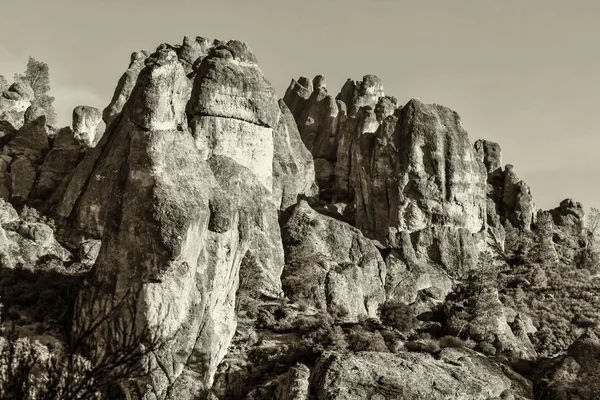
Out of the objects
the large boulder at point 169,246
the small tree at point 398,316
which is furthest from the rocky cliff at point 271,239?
the small tree at point 398,316

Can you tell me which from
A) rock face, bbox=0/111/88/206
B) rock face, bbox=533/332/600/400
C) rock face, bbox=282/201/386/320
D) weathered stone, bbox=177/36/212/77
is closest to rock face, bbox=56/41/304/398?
rock face, bbox=282/201/386/320

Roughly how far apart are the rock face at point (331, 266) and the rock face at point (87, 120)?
81.2 ft

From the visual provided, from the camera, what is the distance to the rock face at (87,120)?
72.9 meters

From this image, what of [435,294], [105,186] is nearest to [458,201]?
[435,294]

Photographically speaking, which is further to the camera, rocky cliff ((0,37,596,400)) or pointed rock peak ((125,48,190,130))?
pointed rock peak ((125,48,190,130))

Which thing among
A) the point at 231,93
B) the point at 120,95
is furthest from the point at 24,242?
the point at 120,95

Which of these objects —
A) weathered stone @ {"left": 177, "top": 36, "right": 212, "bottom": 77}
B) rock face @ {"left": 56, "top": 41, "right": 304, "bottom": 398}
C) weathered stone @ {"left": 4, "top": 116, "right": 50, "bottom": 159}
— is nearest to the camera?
rock face @ {"left": 56, "top": 41, "right": 304, "bottom": 398}

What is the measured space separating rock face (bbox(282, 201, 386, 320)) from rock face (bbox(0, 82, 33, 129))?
30.9 metres

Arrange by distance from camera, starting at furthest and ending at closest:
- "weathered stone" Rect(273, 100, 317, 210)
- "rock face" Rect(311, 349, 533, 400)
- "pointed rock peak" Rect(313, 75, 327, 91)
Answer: "pointed rock peak" Rect(313, 75, 327, 91) → "weathered stone" Rect(273, 100, 317, 210) → "rock face" Rect(311, 349, 533, 400)

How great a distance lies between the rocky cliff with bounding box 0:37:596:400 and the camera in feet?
131

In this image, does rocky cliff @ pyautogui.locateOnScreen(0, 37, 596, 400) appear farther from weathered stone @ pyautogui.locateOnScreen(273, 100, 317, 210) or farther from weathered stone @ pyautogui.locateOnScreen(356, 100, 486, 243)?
weathered stone @ pyautogui.locateOnScreen(273, 100, 317, 210)

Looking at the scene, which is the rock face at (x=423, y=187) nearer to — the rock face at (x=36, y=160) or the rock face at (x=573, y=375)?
the rock face at (x=573, y=375)

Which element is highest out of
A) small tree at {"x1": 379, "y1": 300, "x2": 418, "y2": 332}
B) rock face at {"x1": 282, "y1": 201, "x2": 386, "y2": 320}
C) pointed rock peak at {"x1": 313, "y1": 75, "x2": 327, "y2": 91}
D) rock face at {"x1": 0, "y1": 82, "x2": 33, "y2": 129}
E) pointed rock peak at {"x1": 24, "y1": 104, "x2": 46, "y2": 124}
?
pointed rock peak at {"x1": 313, "y1": 75, "x2": 327, "y2": 91}

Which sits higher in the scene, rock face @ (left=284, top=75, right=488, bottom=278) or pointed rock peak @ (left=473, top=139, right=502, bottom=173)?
pointed rock peak @ (left=473, top=139, right=502, bottom=173)
